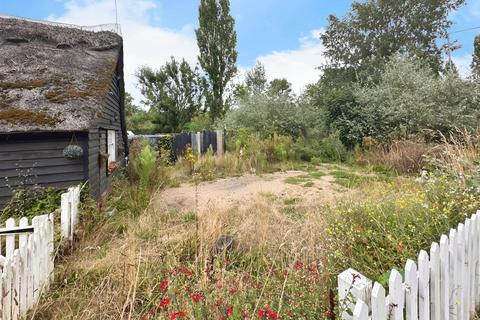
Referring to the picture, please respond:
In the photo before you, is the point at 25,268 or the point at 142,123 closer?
the point at 25,268

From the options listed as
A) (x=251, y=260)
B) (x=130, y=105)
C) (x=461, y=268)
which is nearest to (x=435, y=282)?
(x=461, y=268)

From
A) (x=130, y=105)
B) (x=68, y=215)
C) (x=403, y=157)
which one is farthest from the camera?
(x=130, y=105)

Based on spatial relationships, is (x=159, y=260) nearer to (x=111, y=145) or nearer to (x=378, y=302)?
(x=378, y=302)

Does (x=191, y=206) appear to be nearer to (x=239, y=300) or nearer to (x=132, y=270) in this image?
(x=132, y=270)

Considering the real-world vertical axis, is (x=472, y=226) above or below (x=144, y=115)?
below

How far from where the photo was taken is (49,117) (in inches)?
169

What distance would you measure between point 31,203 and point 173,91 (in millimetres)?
21174

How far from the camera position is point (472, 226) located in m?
1.85

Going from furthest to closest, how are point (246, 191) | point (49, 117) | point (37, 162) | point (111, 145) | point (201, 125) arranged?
point (201, 125) < point (111, 145) < point (246, 191) < point (37, 162) < point (49, 117)

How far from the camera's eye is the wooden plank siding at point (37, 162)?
14.2ft

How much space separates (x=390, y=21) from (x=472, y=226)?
67.3 ft

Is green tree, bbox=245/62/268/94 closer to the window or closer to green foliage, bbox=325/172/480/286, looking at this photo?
the window

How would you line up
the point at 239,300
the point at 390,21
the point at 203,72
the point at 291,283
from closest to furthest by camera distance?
the point at 239,300 < the point at 291,283 < the point at 390,21 < the point at 203,72

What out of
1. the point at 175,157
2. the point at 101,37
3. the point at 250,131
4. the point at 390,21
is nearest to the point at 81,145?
the point at 101,37
